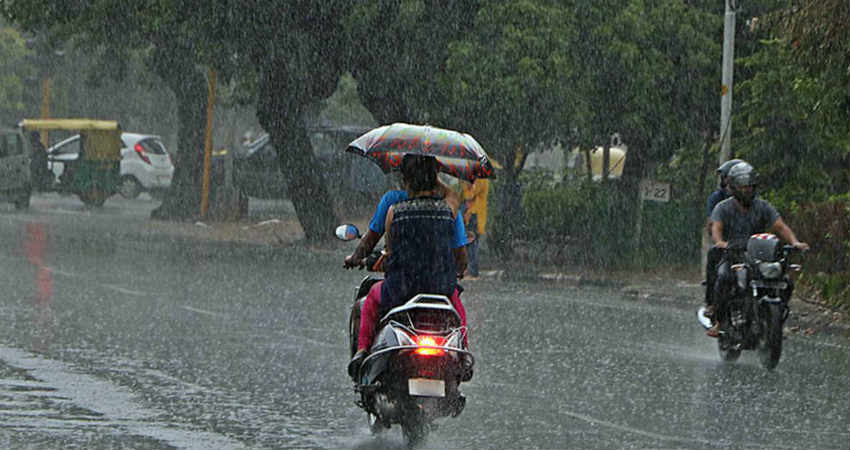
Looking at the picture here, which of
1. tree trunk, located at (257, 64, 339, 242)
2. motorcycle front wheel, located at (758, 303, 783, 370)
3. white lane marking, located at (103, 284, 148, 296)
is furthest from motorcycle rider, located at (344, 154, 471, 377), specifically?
tree trunk, located at (257, 64, 339, 242)

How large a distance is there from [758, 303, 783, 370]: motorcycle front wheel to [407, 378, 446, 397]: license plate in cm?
543

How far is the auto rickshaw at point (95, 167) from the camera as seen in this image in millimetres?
42750

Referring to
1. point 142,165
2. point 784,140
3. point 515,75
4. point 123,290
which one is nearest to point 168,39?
point 515,75

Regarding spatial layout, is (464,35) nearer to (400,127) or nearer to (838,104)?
(838,104)

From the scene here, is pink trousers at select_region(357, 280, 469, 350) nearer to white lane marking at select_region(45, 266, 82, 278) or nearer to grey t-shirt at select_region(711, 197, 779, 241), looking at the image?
grey t-shirt at select_region(711, 197, 779, 241)

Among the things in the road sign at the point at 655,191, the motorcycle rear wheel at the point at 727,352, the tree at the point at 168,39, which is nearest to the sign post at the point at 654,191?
the road sign at the point at 655,191

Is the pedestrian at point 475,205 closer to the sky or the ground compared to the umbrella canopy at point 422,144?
closer to the ground

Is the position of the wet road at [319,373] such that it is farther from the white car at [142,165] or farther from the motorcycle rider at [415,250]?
the white car at [142,165]

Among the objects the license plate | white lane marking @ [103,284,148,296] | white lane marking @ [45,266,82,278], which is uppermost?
the license plate

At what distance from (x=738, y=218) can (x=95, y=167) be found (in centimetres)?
3073

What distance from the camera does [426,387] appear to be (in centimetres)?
867

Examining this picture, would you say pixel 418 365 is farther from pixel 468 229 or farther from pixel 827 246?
pixel 468 229

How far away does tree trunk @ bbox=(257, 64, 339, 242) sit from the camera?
30.4 m

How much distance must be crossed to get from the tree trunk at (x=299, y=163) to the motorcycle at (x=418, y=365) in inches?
843
